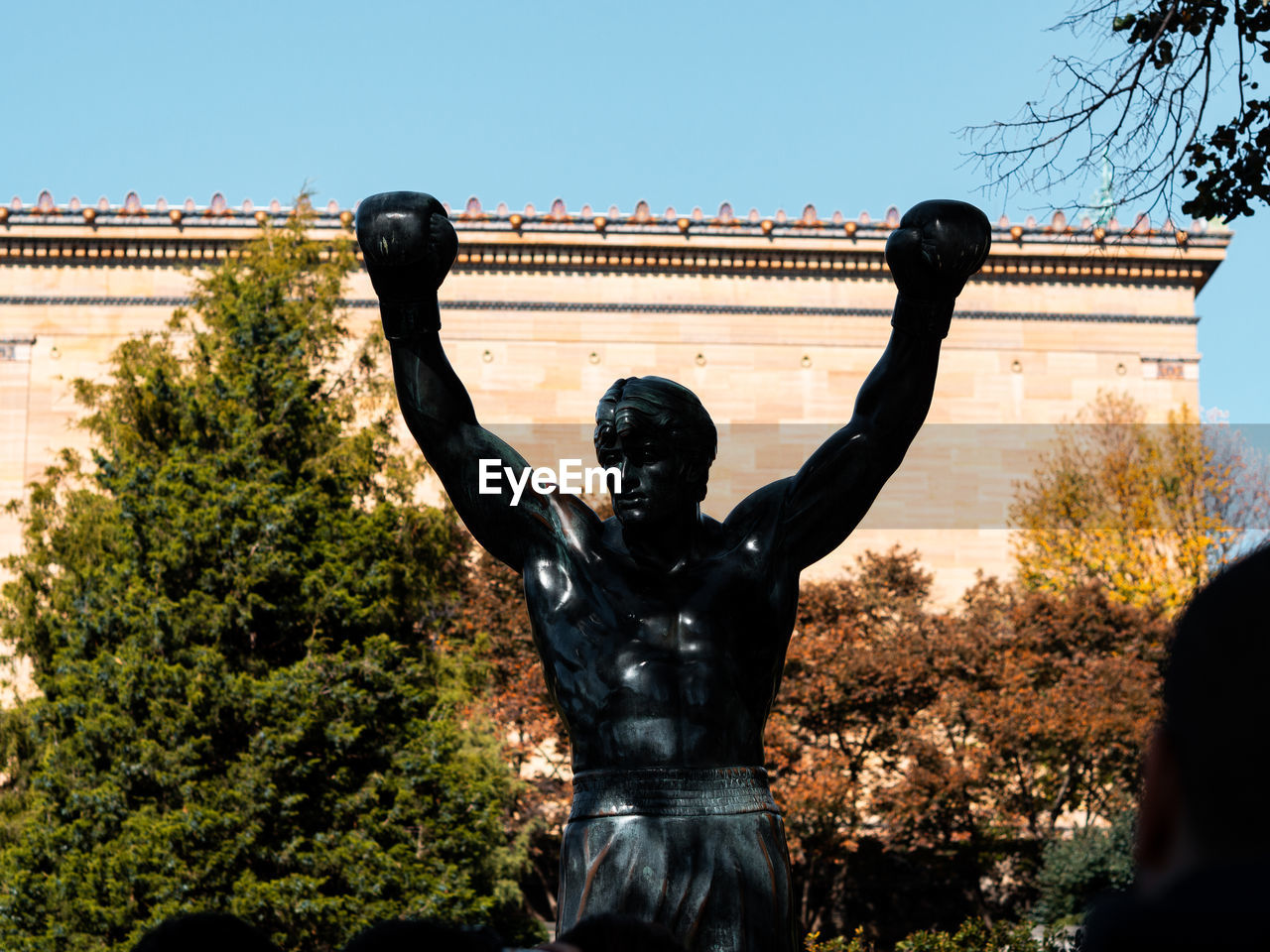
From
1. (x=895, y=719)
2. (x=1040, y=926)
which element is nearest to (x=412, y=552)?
(x=895, y=719)

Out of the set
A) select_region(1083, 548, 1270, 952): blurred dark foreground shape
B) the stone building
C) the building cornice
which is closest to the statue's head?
select_region(1083, 548, 1270, 952): blurred dark foreground shape

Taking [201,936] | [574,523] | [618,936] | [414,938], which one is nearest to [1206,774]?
[414,938]

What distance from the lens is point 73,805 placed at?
17.7 meters

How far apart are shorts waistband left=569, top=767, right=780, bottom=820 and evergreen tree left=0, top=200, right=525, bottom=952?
14.9m

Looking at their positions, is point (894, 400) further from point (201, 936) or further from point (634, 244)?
point (634, 244)

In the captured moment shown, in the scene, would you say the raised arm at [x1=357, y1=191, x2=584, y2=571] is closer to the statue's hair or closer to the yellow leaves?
the statue's hair

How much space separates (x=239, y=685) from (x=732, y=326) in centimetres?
2128

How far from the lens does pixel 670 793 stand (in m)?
3.26

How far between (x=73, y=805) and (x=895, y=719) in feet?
44.0

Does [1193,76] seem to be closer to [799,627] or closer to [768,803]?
[768,803]

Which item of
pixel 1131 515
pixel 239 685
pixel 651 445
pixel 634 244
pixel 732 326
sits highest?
pixel 634 244

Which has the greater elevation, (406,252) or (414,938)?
(406,252)

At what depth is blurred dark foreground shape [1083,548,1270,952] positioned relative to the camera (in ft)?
3.11

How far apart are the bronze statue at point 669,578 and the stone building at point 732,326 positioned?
31.5m
